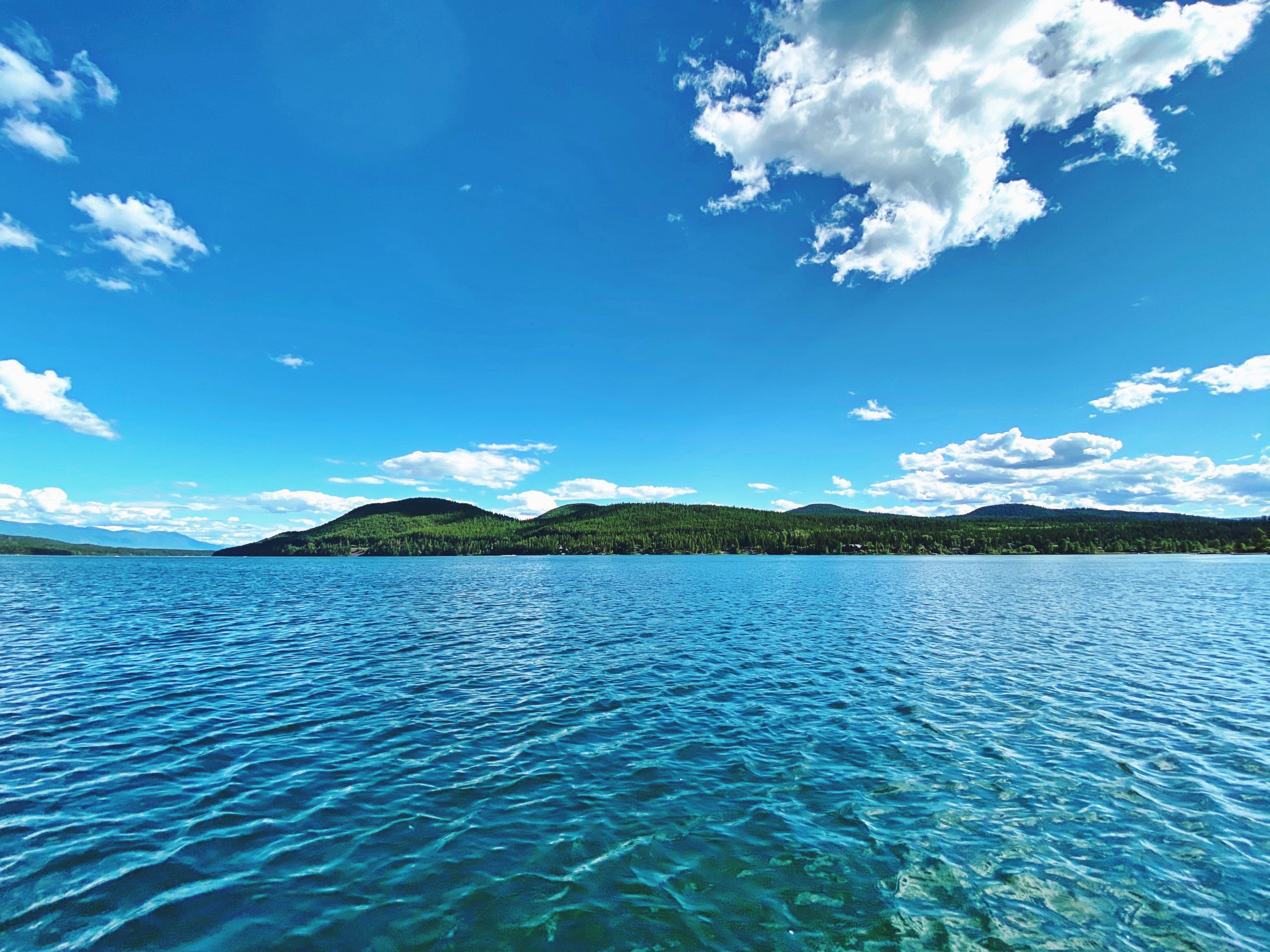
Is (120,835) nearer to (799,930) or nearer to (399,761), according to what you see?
(399,761)

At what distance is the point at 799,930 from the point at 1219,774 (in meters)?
15.9

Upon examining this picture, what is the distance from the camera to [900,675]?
95.4ft

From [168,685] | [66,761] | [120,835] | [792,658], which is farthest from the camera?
[792,658]

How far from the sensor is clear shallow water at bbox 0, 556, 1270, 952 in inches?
407

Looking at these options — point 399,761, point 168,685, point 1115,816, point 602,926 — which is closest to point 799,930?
Result: point 602,926

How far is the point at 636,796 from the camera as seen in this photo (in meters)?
15.5

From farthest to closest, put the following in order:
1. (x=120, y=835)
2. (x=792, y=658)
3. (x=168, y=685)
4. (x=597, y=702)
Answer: (x=792, y=658), (x=168, y=685), (x=597, y=702), (x=120, y=835)

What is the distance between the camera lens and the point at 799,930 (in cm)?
1012

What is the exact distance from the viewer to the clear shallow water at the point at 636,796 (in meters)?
10.3

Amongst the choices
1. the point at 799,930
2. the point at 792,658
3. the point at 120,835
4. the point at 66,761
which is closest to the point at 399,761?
the point at 120,835

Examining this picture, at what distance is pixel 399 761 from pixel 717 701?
13238mm

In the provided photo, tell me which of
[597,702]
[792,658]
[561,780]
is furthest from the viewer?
[792,658]

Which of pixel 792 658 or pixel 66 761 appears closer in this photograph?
pixel 66 761

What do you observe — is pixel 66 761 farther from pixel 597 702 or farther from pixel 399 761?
pixel 597 702
